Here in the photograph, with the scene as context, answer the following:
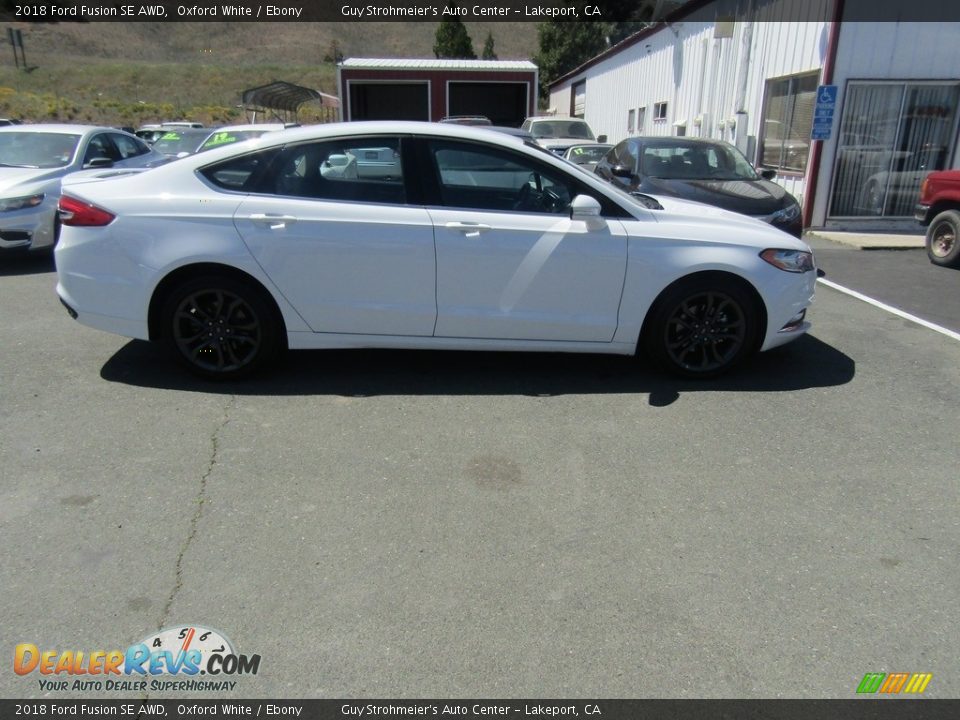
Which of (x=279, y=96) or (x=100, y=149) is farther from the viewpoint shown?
(x=279, y=96)

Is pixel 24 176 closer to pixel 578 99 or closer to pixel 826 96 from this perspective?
pixel 826 96

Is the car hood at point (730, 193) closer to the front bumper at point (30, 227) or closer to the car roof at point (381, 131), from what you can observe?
the car roof at point (381, 131)

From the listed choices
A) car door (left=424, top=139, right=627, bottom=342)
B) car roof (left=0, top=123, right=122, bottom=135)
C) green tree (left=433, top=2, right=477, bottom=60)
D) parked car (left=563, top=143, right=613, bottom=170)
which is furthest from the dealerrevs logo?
green tree (left=433, top=2, right=477, bottom=60)

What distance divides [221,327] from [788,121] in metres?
12.1

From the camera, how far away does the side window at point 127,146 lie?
10.6 meters

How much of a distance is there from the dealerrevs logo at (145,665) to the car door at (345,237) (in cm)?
244

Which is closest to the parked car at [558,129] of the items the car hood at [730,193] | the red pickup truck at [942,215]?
the car hood at [730,193]

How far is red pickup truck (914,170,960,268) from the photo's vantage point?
884cm

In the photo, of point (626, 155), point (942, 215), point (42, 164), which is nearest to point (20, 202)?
point (42, 164)

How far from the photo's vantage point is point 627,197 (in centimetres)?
479

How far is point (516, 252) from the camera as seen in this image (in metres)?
4.47

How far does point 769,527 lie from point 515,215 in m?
2.40

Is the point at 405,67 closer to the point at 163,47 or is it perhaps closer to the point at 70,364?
the point at 70,364
